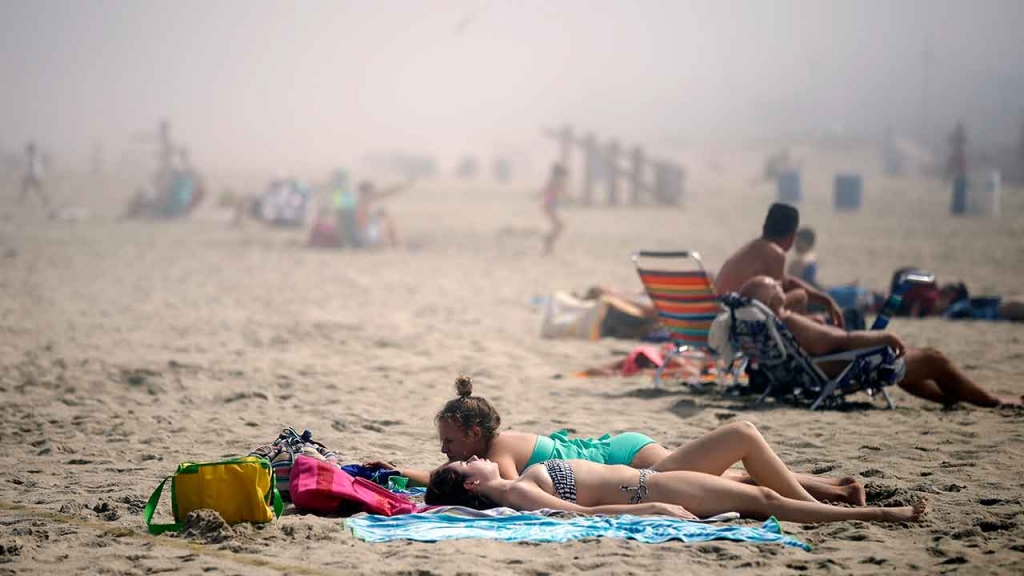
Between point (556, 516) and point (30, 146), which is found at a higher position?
point (30, 146)

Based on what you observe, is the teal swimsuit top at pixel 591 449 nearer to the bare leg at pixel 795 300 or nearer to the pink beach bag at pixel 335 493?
the pink beach bag at pixel 335 493

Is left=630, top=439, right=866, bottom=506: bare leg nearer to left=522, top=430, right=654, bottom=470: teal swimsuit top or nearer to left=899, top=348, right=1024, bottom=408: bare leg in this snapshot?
left=522, top=430, right=654, bottom=470: teal swimsuit top

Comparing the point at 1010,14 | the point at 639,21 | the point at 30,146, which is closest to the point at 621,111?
the point at 639,21

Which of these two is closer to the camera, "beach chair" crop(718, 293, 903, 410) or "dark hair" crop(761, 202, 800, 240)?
"beach chair" crop(718, 293, 903, 410)

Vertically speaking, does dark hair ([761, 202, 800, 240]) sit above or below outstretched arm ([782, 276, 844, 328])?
above

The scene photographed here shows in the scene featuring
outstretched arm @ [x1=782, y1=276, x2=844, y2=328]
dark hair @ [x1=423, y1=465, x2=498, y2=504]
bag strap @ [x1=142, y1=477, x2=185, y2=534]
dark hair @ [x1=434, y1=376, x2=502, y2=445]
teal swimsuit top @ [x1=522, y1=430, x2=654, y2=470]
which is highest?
outstretched arm @ [x1=782, y1=276, x2=844, y2=328]

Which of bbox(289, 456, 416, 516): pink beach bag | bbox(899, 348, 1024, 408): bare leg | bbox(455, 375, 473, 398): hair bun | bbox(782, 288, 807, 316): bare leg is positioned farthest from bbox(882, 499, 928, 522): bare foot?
bbox(782, 288, 807, 316): bare leg

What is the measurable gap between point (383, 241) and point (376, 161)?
153 ft

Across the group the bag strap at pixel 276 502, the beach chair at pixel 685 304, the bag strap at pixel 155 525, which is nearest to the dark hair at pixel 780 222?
the beach chair at pixel 685 304

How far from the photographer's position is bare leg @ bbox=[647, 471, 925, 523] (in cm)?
374

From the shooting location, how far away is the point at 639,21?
151000 millimetres

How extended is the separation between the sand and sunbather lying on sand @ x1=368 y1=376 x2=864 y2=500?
329 mm

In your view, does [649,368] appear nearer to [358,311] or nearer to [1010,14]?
[358,311]

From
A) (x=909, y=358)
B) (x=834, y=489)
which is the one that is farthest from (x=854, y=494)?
(x=909, y=358)
